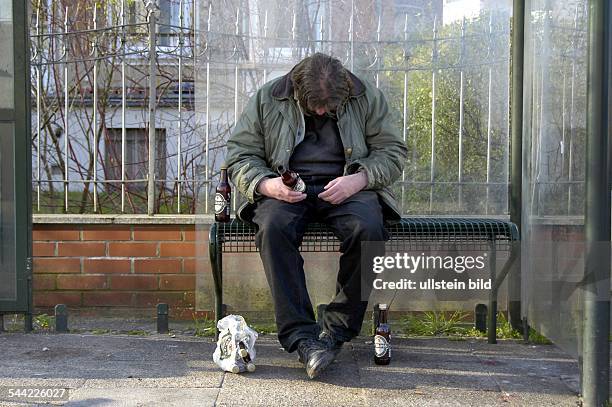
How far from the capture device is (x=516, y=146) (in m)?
4.94

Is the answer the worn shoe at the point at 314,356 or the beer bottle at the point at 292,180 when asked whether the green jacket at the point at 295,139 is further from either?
the worn shoe at the point at 314,356

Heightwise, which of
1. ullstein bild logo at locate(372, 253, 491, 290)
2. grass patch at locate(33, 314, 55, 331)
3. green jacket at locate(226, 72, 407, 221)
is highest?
green jacket at locate(226, 72, 407, 221)

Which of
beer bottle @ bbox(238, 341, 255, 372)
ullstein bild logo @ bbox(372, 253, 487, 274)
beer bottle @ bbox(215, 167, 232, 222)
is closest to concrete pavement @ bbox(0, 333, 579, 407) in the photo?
beer bottle @ bbox(238, 341, 255, 372)

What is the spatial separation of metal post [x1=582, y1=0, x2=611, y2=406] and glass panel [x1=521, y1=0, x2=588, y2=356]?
0.40 m

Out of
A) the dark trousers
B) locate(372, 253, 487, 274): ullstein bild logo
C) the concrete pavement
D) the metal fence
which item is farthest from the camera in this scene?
the metal fence

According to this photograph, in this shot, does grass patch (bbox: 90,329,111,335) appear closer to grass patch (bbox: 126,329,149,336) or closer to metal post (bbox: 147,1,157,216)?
grass patch (bbox: 126,329,149,336)

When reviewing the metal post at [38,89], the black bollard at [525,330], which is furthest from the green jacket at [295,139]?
the metal post at [38,89]

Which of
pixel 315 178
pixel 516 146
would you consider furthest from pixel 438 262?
pixel 315 178

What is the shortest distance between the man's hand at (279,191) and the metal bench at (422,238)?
223 mm

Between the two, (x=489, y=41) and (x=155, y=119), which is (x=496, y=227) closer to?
(x=489, y=41)

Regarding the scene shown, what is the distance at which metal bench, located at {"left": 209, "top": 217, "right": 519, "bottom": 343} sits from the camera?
14.4 feet

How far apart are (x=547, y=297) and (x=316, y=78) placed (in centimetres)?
Result: 163

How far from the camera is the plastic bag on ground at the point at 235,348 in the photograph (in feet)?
13.2

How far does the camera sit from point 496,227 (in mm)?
4539
